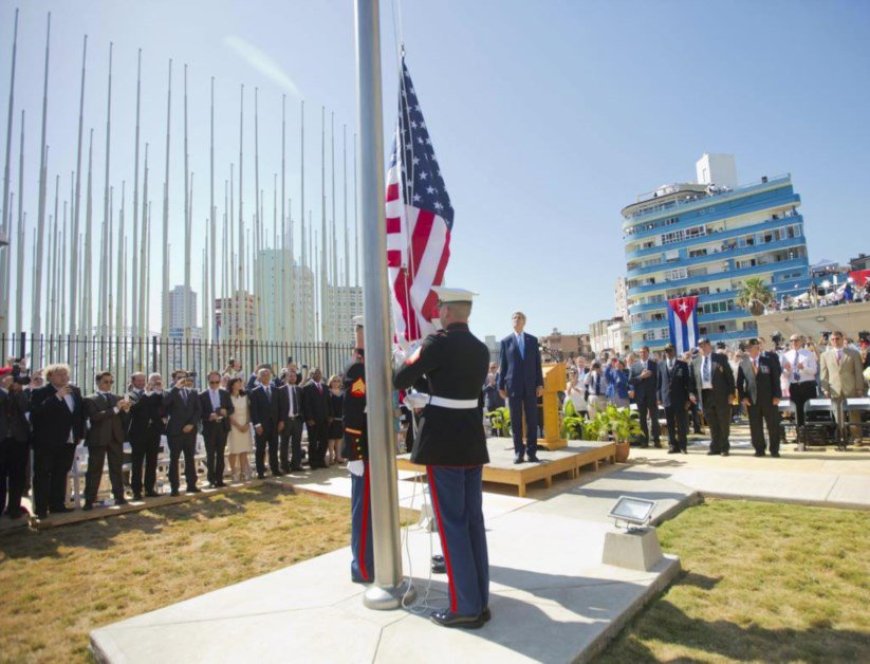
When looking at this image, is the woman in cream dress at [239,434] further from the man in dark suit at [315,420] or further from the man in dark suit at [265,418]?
Result: the man in dark suit at [315,420]

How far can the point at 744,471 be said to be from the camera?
7.74 metres

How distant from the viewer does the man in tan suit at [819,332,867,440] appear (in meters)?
10.0

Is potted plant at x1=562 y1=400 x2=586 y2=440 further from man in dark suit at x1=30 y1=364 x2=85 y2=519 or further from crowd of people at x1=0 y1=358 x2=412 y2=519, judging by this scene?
man in dark suit at x1=30 y1=364 x2=85 y2=519

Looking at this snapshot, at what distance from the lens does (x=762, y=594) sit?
3.73 m

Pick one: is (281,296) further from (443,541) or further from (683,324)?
(443,541)

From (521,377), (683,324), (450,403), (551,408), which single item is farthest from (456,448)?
(683,324)

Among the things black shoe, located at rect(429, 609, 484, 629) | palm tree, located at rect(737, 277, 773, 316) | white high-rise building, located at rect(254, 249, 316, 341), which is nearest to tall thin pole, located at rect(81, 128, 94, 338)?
white high-rise building, located at rect(254, 249, 316, 341)

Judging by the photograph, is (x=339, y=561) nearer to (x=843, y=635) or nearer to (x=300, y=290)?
(x=843, y=635)

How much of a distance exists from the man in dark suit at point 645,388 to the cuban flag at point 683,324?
7.80 ft

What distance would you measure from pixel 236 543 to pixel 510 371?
4.38 meters

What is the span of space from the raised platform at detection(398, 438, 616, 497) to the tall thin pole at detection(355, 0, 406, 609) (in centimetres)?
286

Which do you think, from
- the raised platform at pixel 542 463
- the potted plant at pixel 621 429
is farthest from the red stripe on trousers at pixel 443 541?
the potted plant at pixel 621 429

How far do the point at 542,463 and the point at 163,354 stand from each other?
57.1 ft

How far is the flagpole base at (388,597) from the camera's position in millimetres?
3426
